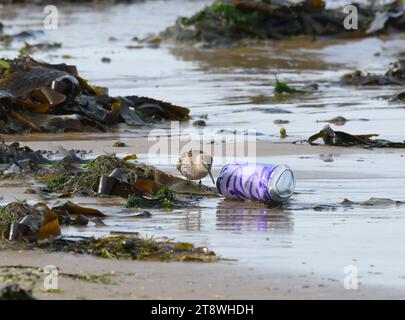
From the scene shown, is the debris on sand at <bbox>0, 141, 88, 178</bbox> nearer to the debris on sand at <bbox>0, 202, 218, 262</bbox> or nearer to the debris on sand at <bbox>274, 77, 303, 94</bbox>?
the debris on sand at <bbox>0, 202, 218, 262</bbox>

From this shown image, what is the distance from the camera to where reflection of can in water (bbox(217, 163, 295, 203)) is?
18.3ft

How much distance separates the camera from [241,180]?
18.7ft

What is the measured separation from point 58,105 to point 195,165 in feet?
9.53

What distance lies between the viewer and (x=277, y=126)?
8523 millimetres

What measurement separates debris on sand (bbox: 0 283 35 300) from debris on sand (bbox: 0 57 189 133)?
4.29 meters

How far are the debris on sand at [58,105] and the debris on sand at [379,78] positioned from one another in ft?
8.74

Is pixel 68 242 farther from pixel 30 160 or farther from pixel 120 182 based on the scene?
A: pixel 30 160

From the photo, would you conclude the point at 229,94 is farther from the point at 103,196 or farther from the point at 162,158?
the point at 103,196

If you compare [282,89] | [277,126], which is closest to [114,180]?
[277,126]

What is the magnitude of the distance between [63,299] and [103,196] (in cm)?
192

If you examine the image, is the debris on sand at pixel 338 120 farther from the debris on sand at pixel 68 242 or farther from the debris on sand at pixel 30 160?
the debris on sand at pixel 68 242

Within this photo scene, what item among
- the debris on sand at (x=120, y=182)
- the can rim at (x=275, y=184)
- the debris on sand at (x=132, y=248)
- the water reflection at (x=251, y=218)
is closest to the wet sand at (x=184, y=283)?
the debris on sand at (x=132, y=248)

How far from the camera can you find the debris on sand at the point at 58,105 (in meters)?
8.24
